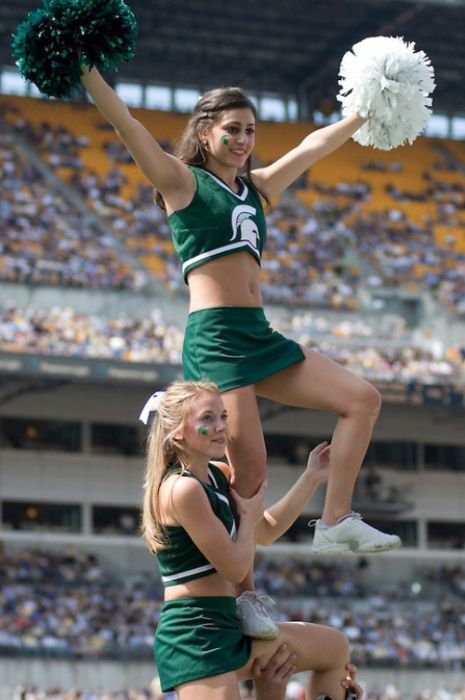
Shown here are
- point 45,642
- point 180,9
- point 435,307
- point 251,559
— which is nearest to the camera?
point 251,559

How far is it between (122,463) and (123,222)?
4.39 meters

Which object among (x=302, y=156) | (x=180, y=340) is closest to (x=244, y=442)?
(x=302, y=156)

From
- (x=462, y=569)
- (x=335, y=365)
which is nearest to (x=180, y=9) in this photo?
(x=462, y=569)

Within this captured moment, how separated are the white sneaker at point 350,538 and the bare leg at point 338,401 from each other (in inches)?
1.9

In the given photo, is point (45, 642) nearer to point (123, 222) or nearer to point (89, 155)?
point (123, 222)

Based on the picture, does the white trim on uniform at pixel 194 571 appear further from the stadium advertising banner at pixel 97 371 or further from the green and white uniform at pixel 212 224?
the stadium advertising banner at pixel 97 371

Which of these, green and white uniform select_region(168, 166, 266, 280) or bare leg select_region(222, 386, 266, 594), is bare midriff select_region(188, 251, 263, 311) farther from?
bare leg select_region(222, 386, 266, 594)

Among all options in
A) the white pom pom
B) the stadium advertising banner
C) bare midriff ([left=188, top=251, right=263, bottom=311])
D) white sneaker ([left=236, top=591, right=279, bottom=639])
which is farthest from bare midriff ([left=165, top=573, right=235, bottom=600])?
the stadium advertising banner

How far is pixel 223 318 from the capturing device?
17.6 ft

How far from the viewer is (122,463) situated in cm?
2789

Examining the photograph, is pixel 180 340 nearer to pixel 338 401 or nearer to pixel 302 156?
pixel 302 156

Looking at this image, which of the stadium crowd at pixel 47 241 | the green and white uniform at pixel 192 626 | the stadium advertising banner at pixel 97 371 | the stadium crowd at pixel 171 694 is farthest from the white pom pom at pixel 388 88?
the stadium crowd at pixel 47 241

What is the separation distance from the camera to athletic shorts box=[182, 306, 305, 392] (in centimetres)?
531

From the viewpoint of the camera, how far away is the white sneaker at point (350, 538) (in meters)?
5.23
